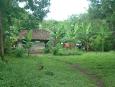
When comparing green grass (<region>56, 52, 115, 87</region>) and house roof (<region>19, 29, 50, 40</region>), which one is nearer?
green grass (<region>56, 52, 115, 87</region>)

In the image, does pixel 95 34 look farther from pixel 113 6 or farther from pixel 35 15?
pixel 113 6

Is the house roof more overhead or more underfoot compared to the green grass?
more overhead

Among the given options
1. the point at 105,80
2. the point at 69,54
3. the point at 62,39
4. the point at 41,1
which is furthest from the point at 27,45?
the point at 105,80

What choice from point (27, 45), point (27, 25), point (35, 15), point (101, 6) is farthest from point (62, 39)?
point (101, 6)

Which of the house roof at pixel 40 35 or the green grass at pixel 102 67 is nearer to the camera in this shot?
the green grass at pixel 102 67

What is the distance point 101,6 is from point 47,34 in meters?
30.1

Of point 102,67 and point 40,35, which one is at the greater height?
point 40,35

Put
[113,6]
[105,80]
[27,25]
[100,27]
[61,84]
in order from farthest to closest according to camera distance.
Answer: [100,27] < [27,25] < [113,6] < [105,80] < [61,84]

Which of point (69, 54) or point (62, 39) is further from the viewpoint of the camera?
point (62, 39)

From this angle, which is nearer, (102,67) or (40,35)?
(102,67)

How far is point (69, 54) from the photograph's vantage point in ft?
148

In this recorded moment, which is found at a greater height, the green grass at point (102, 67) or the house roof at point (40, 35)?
the house roof at point (40, 35)

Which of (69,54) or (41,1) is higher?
(41,1)

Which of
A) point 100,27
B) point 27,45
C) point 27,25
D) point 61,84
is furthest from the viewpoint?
point 100,27
